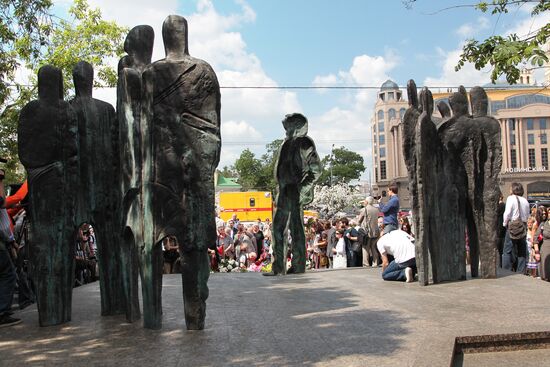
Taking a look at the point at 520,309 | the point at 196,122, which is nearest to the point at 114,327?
the point at 196,122

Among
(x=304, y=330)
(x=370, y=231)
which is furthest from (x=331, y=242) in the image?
(x=304, y=330)

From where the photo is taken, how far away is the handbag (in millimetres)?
10609

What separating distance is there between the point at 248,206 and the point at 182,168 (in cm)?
2411

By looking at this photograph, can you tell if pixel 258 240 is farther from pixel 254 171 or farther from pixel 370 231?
pixel 254 171

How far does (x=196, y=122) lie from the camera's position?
212 inches


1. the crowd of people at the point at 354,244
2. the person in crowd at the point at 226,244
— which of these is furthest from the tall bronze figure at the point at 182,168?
the person in crowd at the point at 226,244

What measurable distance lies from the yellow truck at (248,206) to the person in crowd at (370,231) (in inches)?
623

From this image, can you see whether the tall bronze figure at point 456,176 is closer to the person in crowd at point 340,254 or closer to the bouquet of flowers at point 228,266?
the person in crowd at point 340,254

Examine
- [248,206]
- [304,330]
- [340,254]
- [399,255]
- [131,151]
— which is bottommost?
[340,254]

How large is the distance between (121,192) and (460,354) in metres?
3.64

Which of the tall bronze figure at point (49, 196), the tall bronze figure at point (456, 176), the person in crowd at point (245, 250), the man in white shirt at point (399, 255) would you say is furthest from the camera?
the person in crowd at point (245, 250)

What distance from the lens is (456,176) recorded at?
29.7ft

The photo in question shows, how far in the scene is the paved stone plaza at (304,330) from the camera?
172 inches

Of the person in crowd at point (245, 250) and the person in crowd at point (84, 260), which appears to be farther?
the person in crowd at point (245, 250)
